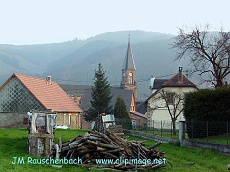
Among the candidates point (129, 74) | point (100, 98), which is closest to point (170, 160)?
point (100, 98)

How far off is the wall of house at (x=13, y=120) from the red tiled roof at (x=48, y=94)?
2.89 metres

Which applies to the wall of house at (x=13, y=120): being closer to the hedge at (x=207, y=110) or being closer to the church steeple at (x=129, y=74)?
the hedge at (x=207, y=110)

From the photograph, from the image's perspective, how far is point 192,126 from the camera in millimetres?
28000

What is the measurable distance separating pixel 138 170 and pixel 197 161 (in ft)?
16.0

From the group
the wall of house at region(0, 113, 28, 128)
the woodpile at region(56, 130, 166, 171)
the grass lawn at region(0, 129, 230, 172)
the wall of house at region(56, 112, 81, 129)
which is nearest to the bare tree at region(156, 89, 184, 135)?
the wall of house at region(56, 112, 81, 129)

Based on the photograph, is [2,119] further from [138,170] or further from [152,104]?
[138,170]

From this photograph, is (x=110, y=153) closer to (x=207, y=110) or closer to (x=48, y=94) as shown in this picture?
(x=207, y=110)

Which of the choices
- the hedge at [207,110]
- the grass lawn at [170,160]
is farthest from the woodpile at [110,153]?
the hedge at [207,110]

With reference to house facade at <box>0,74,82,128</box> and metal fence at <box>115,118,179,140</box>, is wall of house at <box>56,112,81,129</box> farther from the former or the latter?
metal fence at <box>115,118,179,140</box>

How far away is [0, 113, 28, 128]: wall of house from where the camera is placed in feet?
151

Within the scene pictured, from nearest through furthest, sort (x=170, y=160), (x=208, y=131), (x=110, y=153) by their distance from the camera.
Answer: (x=110, y=153) → (x=170, y=160) → (x=208, y=131)

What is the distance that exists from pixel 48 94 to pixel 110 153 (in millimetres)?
33655

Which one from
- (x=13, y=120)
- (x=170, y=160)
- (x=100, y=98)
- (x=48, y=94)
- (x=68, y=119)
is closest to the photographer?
(x=170, y=160)

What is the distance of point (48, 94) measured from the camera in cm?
5003
